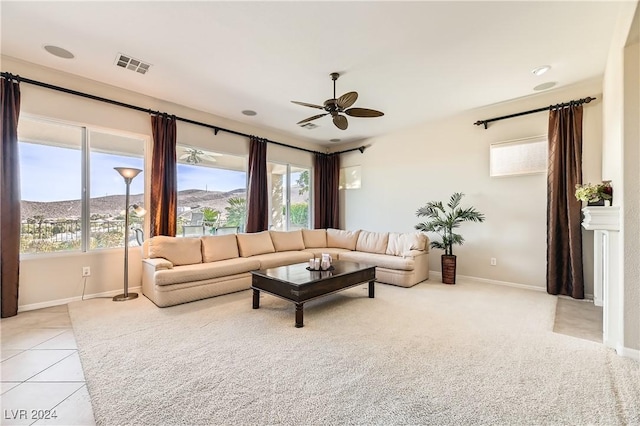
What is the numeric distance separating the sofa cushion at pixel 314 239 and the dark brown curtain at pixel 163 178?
8.57ft

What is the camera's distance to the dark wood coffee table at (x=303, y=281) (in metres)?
3.00

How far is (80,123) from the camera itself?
152 inches

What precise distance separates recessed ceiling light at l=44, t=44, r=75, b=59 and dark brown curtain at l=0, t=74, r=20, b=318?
0.63 m

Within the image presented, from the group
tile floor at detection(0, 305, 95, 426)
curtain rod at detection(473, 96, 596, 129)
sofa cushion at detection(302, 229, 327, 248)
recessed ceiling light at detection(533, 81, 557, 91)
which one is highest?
recessed ceiling light at detection(533, 81, 557, 91)

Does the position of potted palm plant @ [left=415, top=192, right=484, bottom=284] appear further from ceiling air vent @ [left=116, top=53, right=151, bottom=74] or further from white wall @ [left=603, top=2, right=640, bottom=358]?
ceiling air vent @ [left=116, top=53, right=151, bottom=74]

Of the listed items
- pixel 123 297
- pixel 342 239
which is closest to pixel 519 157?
pixel 342 239

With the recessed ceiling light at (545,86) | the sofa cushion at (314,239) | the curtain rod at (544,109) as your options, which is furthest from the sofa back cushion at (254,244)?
the recessed ceiling light at (545,86)

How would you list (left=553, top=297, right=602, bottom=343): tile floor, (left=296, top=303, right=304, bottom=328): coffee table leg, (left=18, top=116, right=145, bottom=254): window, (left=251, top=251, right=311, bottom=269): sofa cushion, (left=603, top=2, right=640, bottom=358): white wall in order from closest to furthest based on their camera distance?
(left=603, top=2, right=640, bottom=358): white wall → (left=553, top=297, right=602, bottom=343): tile floor → (left=296, top=303, right=304, bottom=328): coffee table leg → (left=18, top=116, right=145, bottom=254): window → (left=251, top=251, right=311, bottom=269): sofa cushion

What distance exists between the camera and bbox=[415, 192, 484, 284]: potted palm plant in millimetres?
4746

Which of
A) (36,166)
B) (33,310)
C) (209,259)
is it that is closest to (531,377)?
(209,259)

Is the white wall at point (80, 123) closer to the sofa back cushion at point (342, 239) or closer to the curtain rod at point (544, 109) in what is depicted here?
the sofa back cushion at point (342, 239)

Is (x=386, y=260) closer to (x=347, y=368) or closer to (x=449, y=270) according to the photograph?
(x=449, y=270)

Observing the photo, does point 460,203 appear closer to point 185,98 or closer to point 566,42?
point 566,42

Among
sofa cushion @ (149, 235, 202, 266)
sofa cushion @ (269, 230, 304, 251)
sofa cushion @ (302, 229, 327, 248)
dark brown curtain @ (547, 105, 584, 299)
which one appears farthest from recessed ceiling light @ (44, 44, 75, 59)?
dark brown curtain @ (547, 105, 584, 299)
